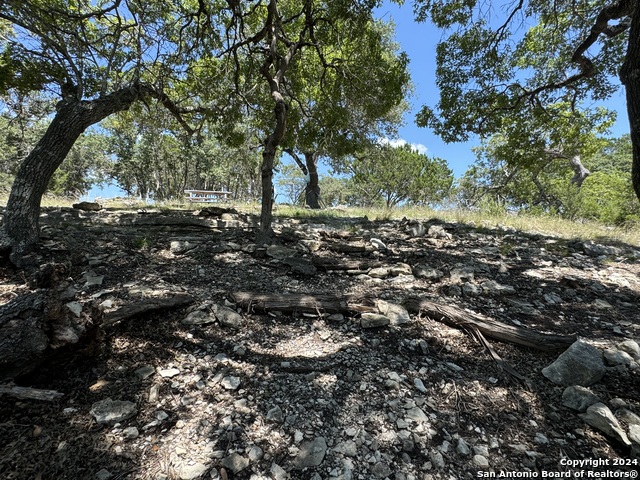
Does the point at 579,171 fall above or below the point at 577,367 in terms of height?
above

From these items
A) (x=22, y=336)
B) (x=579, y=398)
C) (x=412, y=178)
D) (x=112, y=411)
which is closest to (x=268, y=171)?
(x=22, y=336)

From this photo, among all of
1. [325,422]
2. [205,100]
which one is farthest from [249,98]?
[325,422]

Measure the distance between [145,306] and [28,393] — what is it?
968 millimetres

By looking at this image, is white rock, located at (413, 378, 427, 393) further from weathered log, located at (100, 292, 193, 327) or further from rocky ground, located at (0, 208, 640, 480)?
weathered log, located at (100, 292, 193, 327)

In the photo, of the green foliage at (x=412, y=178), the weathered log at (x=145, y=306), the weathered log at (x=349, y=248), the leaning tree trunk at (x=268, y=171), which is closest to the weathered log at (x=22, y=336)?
the weathered log at (x=145, y=306)

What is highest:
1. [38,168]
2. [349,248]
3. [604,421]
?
[38,168]

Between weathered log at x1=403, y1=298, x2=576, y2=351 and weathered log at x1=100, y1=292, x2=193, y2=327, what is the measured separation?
2.30m

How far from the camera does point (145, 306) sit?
249 cm

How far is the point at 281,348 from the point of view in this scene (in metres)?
2.36

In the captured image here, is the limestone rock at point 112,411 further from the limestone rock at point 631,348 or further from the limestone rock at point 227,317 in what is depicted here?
the limestone rock at point 631,348

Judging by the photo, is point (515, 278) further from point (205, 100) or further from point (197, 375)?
point (205, 100)

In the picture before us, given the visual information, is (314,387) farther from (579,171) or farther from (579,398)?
(579,171)

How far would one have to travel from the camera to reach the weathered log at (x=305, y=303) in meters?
2.82

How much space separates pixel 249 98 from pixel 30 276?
18.3 feet
